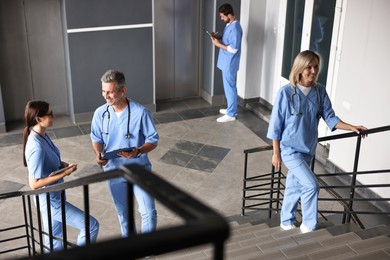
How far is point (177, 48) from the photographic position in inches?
326

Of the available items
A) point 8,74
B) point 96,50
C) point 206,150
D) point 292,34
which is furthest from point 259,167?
point 8,74

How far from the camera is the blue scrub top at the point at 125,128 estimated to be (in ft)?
12.7

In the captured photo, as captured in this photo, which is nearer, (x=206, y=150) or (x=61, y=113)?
(x=206, y=150)

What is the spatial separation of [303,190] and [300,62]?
959mm

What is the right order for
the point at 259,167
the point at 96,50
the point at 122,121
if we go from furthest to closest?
the point at 96,50, the point at 259,167, the point at 122,121

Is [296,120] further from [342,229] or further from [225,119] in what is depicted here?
[225,119]

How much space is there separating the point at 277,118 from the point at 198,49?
186 inches

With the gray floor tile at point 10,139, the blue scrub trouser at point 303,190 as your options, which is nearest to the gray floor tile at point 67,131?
the gray floor tile at point 10,139

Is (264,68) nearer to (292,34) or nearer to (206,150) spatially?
(292,34)

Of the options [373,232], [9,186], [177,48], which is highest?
[177,48]

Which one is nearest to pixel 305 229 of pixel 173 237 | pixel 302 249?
pixel 302 249

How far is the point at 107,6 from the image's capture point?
23.4 ft

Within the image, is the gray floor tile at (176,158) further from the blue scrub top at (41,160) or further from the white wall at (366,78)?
the blue scrub top at (41,160)

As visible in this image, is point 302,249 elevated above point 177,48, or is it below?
below
